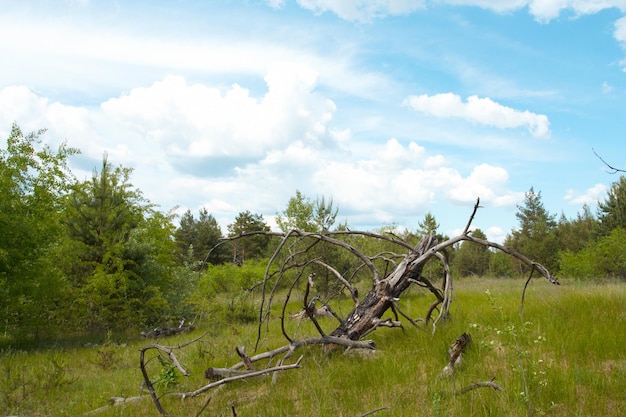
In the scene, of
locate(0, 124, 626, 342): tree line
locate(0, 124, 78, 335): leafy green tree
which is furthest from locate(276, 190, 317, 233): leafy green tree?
locate(0, 124, 78, 335): leafy green tree

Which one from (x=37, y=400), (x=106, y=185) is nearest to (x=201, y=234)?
(x=106, y=185)

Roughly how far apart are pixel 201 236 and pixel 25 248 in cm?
3782

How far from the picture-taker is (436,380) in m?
3.95

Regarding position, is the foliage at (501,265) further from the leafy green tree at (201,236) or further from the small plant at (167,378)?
the small plant at (167,378)

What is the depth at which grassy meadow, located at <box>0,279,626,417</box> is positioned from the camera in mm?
3635

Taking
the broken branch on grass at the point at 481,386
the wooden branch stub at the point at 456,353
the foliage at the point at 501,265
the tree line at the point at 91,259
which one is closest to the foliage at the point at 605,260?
the tree line at the point at 91,259

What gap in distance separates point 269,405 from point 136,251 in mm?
12007

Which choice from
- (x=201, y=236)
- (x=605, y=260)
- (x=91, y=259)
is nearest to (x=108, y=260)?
(x=91, y=259)

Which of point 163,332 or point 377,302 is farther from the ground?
point 377,302

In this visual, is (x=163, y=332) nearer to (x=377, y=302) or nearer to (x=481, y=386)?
(x=377, y=302)

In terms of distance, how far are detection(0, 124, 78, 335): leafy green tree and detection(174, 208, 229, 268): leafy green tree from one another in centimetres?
2762

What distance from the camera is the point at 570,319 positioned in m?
5.78

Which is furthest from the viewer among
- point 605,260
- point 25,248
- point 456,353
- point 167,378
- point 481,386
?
point 605,260

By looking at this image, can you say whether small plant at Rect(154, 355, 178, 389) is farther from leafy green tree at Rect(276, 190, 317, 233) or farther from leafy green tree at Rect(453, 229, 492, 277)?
leafy green tree at Rect(453, 229, 492, 277)
